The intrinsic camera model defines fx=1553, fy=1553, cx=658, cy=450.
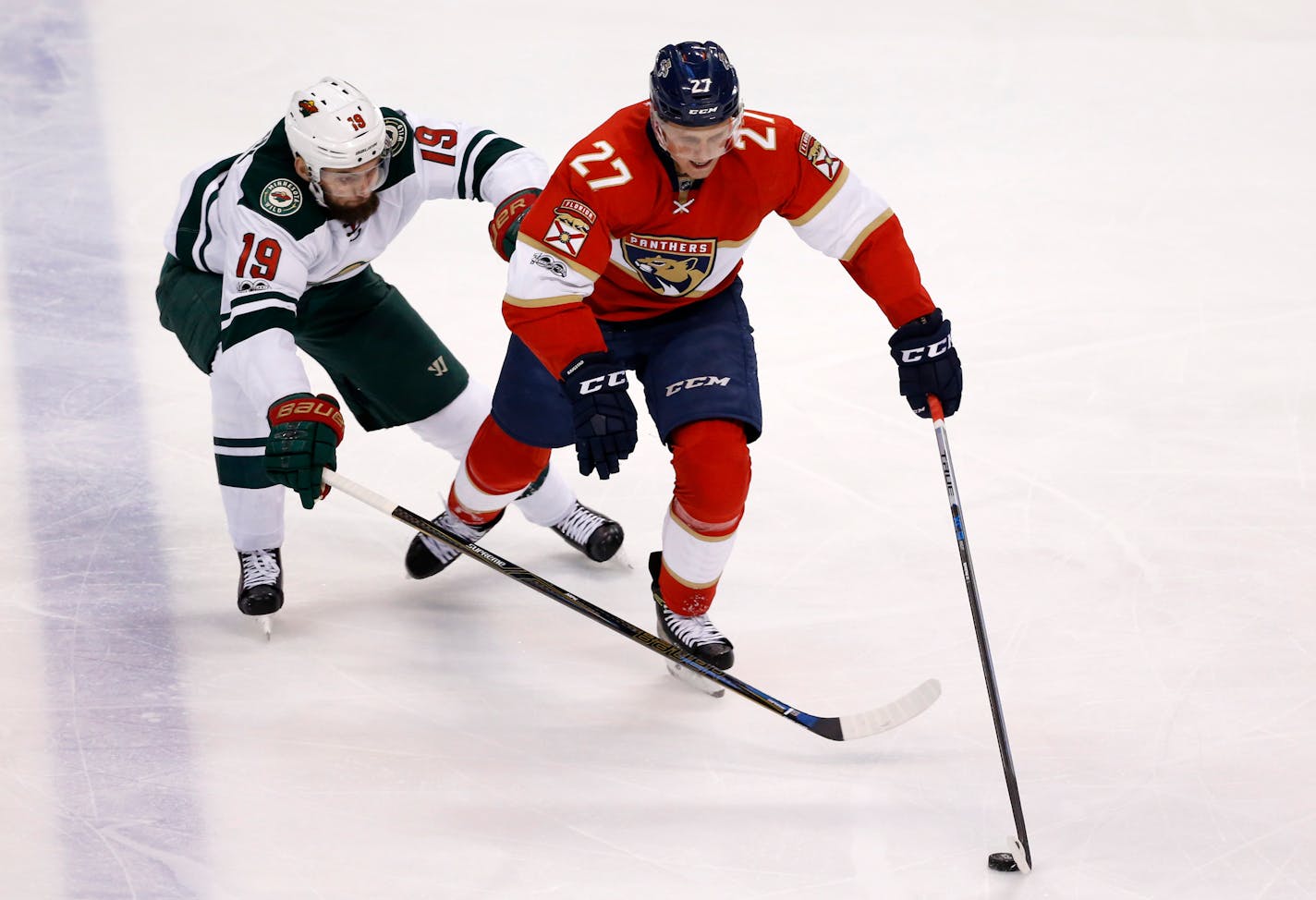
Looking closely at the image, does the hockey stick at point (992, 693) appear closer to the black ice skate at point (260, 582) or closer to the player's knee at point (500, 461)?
the player's knee at point (500, 461)

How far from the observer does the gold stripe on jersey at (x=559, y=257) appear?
299 centimetres

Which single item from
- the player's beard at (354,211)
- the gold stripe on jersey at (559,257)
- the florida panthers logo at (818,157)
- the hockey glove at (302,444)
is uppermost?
the florida panthers logo at (818,157)

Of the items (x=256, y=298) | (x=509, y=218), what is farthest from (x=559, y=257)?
(x=256, y=298)

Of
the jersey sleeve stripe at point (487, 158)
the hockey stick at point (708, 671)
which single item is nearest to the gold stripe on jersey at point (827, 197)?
the jersey sleeve stripe at point (487, 158)

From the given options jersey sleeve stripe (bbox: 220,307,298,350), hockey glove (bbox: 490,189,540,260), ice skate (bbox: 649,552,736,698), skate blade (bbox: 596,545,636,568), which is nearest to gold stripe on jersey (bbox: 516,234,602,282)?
hockey glove (bbox: 490,189,540,260)

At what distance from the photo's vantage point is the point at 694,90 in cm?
284

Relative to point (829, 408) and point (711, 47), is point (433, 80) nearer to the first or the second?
point (829, 408)

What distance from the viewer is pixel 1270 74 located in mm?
6469

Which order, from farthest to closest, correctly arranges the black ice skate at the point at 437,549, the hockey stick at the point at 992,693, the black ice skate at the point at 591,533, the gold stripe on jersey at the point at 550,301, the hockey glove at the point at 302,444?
the black ice skate at the point at 591,533, the black ice skate at the point at 437,549, the hockey glove at the point at 302,444, the gold stripe on jersey at the point at 550,301, the hockey stick at the point at 992,693

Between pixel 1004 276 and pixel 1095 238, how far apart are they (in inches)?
18.1

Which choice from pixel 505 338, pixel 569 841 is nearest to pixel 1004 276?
pixel 505 338

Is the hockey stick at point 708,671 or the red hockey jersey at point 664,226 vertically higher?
the red hockey jersey at point 664,226

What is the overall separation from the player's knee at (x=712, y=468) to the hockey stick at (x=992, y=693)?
1.32 ft

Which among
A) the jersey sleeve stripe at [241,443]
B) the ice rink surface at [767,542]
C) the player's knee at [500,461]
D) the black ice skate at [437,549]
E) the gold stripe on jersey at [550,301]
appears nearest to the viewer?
the ice rink surface at [767,542]
